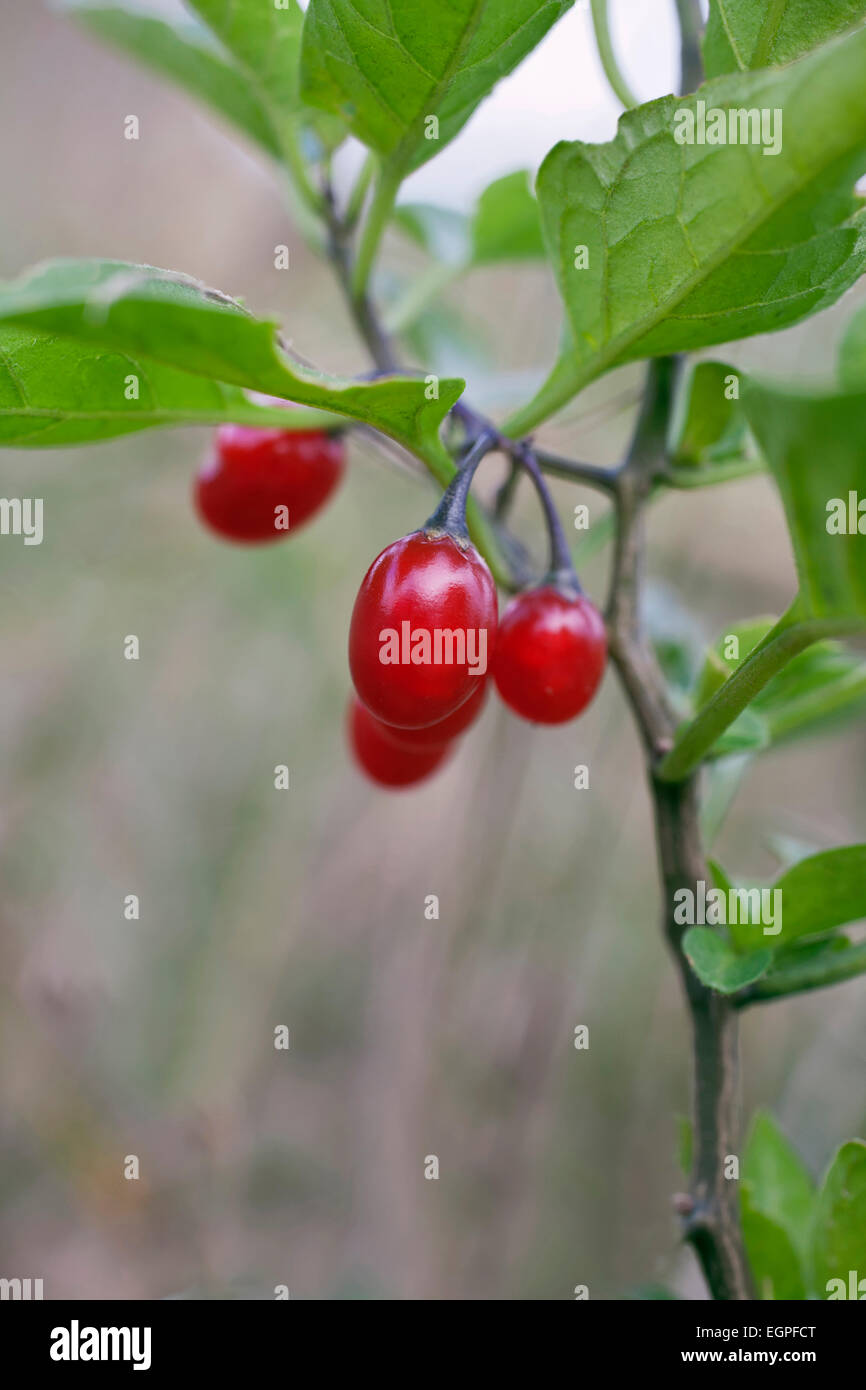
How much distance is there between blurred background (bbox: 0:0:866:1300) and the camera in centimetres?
227

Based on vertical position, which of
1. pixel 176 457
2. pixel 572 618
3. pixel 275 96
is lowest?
pixel 572 618

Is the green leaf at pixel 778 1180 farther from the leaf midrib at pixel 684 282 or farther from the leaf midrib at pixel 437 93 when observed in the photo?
the leaf midrib at pixel 437 93

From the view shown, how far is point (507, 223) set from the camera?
0.89 metres

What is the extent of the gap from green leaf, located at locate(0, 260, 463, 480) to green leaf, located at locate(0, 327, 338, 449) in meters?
0.07

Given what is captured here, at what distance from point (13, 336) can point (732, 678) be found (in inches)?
15.1

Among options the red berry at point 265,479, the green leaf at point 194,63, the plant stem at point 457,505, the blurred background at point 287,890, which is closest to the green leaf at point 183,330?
the plant stem at point 457,505

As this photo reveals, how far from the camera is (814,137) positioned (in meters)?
0.39

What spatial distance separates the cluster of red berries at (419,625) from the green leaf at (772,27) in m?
0.28

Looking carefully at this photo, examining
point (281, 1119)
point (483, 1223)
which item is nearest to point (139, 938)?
point (281, 1119)

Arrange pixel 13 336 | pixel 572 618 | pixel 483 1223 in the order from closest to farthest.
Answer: pixel 13 336 < pixel 572 618 < pixel 483 1223

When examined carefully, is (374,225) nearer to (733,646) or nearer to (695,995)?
(733,646)

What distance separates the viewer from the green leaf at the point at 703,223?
41 centimetres

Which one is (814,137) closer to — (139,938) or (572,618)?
(572,618)

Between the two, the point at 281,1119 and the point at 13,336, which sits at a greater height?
the point at 13,336
